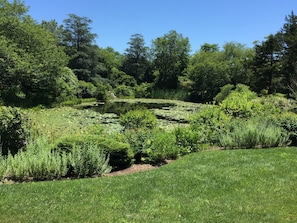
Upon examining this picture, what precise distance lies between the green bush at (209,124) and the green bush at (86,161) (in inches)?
145

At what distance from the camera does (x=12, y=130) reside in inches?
264

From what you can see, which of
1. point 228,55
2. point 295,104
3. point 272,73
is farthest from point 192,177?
point 228,55

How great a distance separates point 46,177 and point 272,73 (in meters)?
30.0

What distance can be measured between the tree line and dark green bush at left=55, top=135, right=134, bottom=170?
1420 cm

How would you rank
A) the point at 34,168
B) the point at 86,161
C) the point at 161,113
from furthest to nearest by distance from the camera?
the point at 161,113 → the point at 86,161 → the point at 34,168

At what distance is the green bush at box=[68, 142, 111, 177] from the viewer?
5.93 meters

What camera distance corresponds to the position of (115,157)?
670cm

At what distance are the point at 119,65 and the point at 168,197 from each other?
4873cm

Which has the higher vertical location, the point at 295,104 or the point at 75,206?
the point at 295,104

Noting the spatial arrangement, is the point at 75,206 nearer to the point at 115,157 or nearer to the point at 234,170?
the point at 115,157

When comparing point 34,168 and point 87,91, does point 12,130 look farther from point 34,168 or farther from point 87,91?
point 87,91

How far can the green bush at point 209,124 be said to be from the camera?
950 centimetres

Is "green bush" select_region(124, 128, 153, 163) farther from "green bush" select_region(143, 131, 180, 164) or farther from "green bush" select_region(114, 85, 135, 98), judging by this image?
"green bush" select_region(114, 85, 135, 98)

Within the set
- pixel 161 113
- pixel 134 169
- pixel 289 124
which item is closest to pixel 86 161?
pixel 134 169
